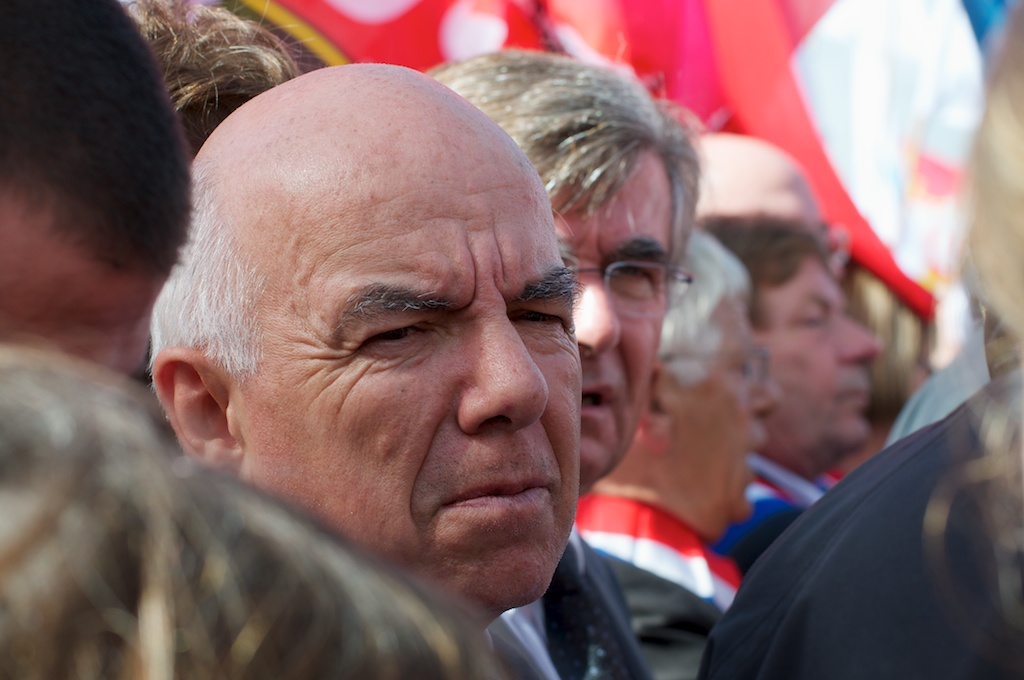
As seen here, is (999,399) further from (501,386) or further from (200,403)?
(200,403)

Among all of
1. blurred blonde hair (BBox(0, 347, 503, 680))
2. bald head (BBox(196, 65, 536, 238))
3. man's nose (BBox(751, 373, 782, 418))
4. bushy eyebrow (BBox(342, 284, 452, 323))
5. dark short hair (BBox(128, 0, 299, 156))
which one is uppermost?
blurred blonde hair (BBox(0, 347, 503, 680))

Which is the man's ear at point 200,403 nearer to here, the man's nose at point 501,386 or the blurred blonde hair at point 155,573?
the man's nose at point 501,386

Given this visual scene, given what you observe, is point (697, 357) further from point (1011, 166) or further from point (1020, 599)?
point (1011, 166)

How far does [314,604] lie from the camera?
2.17 ft

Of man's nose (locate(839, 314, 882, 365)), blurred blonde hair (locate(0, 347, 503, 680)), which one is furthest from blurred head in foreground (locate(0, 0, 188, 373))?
man's nose (locate(839, 314, 882, 365))

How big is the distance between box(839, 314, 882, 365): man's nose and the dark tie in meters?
2.68

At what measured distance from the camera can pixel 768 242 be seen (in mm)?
4570

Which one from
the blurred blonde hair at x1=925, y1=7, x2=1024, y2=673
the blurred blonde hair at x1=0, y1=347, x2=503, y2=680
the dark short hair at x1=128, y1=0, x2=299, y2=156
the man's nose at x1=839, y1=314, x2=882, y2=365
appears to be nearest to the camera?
the blurred blonde hair at x1=0, y1=347, x2=503, y2=680

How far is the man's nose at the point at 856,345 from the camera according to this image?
15.9 feet

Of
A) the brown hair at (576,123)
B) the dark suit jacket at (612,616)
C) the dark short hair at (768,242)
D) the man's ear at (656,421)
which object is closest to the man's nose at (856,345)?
the dark short hair at (768,242)

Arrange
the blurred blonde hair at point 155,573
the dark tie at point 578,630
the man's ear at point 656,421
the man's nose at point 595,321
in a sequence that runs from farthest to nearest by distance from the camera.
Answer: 1. the man's ear at point 656,421
2. the man's nose at point 595,321
3. the dark tie at point 578,630
4. the blurred blonde hair at point 155,573

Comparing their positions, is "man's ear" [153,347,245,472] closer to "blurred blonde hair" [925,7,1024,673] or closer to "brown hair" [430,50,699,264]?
"blurred blonde hair" [925,7,1024,673]

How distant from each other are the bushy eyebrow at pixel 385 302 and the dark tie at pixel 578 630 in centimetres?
96

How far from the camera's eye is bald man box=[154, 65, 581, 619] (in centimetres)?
163
